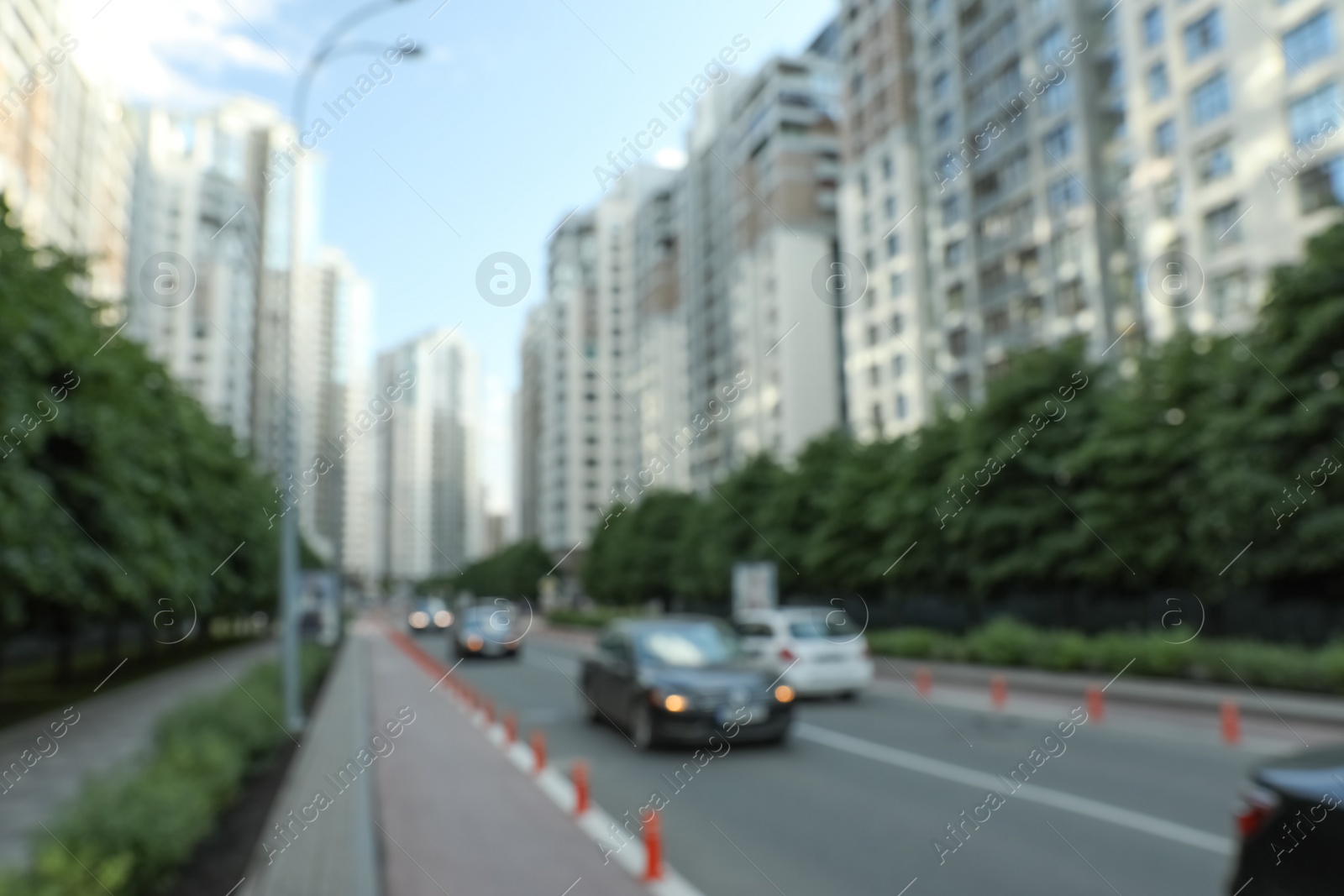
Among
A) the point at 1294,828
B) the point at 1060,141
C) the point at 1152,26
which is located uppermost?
the point at 1152,26

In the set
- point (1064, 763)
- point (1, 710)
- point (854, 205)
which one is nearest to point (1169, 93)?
point (854, 205)

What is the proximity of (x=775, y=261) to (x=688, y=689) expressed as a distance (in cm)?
6610

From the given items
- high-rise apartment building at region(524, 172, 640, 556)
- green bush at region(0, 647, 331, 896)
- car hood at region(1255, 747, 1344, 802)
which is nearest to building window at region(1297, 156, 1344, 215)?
car hood at region(1255, 747, 1344, 802)

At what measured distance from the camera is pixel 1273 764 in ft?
14.3

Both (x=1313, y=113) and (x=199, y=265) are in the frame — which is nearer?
(x=1313, y=113)

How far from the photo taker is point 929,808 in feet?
27.7

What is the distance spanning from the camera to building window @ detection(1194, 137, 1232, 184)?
129ft

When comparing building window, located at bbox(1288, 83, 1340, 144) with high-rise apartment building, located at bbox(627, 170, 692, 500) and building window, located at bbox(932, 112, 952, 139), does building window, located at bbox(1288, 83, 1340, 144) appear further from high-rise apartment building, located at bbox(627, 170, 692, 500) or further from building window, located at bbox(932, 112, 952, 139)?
high-rise apartment building, located at bbox(627, 170, 692, 500)

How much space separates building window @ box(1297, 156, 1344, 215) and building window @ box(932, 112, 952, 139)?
2517 cm

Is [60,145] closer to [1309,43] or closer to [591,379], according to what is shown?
[1309,43]

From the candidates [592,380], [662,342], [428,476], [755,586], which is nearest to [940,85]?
[755,586]

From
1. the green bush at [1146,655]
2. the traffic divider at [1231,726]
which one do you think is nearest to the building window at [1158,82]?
the green bush at [1146,655]

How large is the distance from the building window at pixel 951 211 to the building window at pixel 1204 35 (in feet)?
55.4

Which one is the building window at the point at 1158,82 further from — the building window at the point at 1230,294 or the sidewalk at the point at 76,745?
the sidewalk at the point at 76,745
